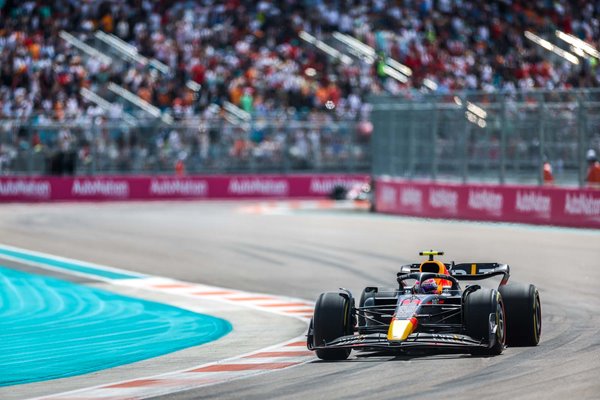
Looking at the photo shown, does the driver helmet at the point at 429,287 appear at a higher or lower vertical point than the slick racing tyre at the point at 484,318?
higher

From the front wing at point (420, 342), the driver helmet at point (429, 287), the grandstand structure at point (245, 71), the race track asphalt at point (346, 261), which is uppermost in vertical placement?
the grandstand structure at point (245, 71)

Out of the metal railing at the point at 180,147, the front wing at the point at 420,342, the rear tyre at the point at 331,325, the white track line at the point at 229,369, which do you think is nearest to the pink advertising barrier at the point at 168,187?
the metal railing at the point at 180,147

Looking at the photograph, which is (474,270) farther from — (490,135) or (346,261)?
(490,135)

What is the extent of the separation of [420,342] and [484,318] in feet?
1.72

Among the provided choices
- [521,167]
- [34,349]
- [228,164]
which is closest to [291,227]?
[521,167]

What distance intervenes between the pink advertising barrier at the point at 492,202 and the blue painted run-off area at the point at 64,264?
402 inches

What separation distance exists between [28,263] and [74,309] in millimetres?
6012

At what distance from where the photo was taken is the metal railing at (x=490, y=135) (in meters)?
25.4

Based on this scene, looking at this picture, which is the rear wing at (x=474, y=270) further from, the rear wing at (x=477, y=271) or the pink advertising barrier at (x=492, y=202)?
the pink advertising barrier at (x=492, y=202)

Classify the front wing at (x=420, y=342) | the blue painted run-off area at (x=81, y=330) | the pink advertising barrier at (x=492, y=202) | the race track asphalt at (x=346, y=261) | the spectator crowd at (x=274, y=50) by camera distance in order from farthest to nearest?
1. the spectator crowd at (x=274, y=50)
2. the pink advertising barrier at (x=492, y=202)
3. the blue painted run-off area at (x=81, y=330)
4. the front wing at (x=420, y=342)
5. the race track asphalt at (x=346, y=261)

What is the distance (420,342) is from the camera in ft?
31.2

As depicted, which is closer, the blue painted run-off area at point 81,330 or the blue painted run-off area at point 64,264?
the blue painted run-off area at point 81,330

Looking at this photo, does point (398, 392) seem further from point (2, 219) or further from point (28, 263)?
point (2, 219)

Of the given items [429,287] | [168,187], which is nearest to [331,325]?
[429,287]
